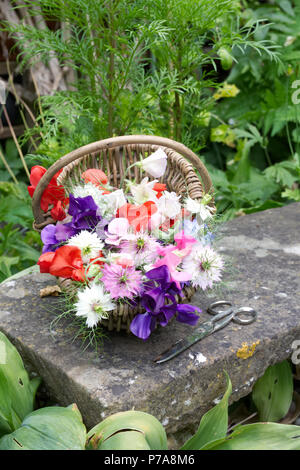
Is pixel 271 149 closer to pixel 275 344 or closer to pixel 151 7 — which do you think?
pixel 151 7

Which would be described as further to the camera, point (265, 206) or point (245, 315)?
point (265, 206)

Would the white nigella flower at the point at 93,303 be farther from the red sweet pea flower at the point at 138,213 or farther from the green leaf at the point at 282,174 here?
the green leaf at the point at 282,174

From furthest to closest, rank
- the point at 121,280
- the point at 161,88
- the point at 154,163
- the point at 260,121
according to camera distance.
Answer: the point at 260,121 → the point at 161,88 → the point at 154,163 → the point at 121,280

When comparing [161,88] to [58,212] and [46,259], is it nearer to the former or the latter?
[58,212]

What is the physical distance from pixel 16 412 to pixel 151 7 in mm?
1527

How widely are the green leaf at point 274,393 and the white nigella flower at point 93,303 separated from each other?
0.68 m

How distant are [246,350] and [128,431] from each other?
436 millimetres

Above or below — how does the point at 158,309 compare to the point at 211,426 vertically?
above

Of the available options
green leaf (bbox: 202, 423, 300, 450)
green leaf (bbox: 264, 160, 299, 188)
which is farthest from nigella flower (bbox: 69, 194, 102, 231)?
green leaf (bbox: 264, 160, 299, 188)

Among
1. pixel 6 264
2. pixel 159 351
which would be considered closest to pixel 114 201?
pixel 159 351

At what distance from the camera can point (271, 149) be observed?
→ 3.44 m

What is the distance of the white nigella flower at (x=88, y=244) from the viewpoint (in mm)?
1201

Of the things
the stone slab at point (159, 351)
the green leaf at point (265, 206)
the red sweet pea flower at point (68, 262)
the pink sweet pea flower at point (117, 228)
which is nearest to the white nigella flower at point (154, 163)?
the pink sweet pea flower at point (117, 228)

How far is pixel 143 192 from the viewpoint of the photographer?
1307mm
